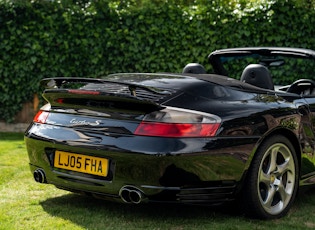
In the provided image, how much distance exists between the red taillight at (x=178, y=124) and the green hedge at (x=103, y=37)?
6.13 metres

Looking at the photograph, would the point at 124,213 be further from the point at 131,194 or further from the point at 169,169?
the point at 169,169

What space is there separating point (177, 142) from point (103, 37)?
6916mm

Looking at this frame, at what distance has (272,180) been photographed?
4.29 metres

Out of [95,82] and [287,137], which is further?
[287,137]

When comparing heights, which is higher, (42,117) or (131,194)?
(42,117)

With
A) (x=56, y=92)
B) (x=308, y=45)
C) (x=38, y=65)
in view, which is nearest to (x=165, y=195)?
(x=56, y=92)

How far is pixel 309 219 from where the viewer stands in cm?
428

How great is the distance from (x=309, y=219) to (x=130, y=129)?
1582 millimetres

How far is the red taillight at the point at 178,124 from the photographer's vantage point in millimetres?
3725

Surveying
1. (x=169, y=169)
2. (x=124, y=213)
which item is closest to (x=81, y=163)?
(x=124, y=213)

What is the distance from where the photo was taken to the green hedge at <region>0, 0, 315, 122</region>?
388 inches

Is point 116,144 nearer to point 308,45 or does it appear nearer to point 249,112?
point 249,112

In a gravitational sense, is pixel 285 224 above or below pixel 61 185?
below

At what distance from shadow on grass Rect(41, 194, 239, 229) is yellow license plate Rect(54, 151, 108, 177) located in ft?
1.19
